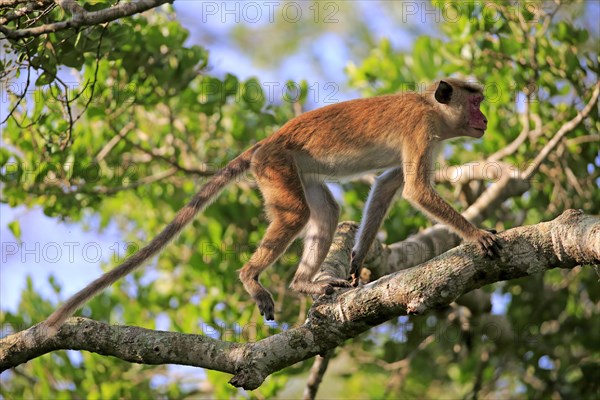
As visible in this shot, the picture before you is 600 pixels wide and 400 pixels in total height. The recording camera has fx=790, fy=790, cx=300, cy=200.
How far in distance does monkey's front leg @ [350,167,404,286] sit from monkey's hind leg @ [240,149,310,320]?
0.54 m

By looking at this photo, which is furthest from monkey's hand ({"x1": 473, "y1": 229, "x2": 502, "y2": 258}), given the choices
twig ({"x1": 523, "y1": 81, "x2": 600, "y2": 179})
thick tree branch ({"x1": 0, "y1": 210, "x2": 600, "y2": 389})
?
twig ({"x1": 523, "y1": 81, "x2": 600, "y2": 179})

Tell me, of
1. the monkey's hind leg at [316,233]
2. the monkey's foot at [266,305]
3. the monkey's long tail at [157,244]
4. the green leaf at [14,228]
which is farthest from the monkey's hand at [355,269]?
the green leaf at [14,228]

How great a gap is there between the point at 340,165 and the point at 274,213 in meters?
0.84

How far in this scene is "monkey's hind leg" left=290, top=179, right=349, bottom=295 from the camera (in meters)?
6.59

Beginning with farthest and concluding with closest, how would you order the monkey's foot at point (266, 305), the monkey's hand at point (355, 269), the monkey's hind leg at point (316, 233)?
the monkey's hand at point (355, 269) < the monkey's hind leg at point (316, 233) < the monkey's foot at point (266, 305)

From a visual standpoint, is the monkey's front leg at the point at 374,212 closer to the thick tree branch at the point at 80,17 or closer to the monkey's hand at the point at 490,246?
the monkey's hand at the point at 490,246

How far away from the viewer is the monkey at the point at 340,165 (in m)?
6.57

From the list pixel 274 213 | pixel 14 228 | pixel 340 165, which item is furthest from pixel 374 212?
pixel 14 228

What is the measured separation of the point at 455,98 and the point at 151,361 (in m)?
3.73

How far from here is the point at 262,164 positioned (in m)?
6.91

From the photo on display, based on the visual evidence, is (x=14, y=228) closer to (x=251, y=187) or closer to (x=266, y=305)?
(x=251, y=187)

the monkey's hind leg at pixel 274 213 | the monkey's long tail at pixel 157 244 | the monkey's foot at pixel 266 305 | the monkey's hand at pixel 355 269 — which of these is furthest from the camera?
the monkey's hand at pixel 355 269

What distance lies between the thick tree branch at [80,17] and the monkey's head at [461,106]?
295 centimetres

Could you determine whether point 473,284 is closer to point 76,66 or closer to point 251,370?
point 251,370
